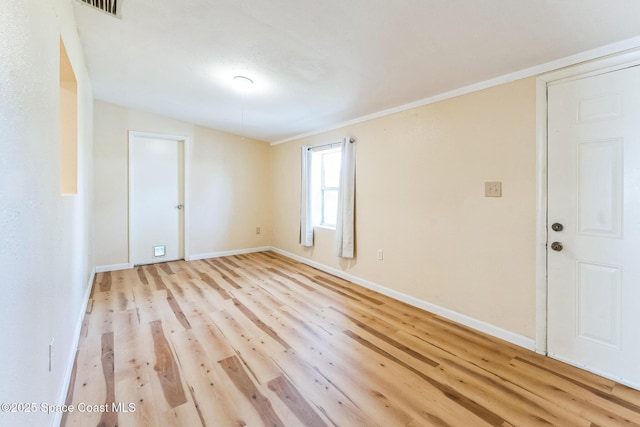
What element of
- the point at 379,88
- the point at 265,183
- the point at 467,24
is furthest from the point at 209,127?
the point at 467,24

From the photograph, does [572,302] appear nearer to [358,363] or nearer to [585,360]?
[585,360]

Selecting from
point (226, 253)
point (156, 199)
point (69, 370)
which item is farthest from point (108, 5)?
point (226, 253)

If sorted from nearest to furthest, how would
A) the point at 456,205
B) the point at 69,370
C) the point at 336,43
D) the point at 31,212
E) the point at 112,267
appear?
1. the point at 31,212
2. the point at 69,370
3. the point at 336,43
4. the point at 456,205
5. the point at 112,267

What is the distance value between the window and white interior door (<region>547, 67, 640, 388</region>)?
2.64 meters

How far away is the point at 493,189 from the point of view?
7.50 ft

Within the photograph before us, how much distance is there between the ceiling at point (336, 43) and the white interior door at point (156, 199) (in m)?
1.21

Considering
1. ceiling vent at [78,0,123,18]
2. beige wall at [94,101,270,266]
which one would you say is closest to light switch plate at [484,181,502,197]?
ceiling vent at [78,0,123,18]

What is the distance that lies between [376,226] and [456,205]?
1.00 m

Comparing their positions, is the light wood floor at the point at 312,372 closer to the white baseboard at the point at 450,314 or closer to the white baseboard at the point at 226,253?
the white baseboard at the point at 450,314

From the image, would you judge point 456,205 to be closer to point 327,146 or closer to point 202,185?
point 327,146

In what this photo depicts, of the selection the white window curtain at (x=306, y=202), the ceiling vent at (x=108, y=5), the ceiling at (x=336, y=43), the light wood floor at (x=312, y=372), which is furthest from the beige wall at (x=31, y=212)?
the white window curtain at (x=306, y=202)

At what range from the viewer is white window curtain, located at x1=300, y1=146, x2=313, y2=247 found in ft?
14.3

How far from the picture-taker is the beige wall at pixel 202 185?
12.9 ft

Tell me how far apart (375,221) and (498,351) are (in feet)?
5.60
